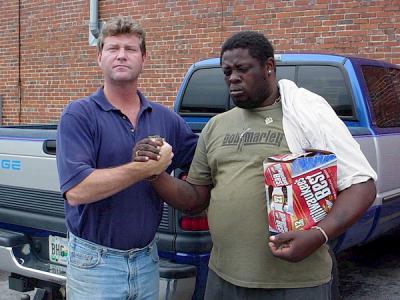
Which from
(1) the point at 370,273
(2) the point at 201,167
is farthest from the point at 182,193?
(1) the point at 370,273

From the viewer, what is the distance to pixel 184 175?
2766 mm

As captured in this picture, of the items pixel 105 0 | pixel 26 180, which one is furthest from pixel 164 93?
pixel 26 180

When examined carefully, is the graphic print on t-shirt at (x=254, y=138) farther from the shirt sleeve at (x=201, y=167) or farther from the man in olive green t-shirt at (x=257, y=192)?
the shirt sleeve at (x=201, y=167)

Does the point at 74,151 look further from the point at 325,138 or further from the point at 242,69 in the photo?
the point at 325,138

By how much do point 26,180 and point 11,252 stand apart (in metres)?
0.43

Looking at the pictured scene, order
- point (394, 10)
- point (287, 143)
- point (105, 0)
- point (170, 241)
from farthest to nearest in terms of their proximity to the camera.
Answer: point (105, 0), point (394, 10), point (170, 241), point (287, 143)

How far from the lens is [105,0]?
30.7ft

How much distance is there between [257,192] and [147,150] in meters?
0.42

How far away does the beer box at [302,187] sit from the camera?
1913 millimetres

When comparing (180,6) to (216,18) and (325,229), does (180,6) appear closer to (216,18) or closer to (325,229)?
(216,18)

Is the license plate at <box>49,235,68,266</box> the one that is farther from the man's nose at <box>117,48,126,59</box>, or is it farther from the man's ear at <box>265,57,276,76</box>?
the man's ear at <box>265,57,276,76</box>

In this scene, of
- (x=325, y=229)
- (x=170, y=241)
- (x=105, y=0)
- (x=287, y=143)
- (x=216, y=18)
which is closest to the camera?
(x=325, y=229)

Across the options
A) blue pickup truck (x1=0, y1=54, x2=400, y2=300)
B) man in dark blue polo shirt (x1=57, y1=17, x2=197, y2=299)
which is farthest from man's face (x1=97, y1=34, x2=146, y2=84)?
blue pickup truck (x1=0, y1=54, x2=400, y2=300)

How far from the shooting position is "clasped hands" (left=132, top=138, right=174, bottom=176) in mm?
2084
